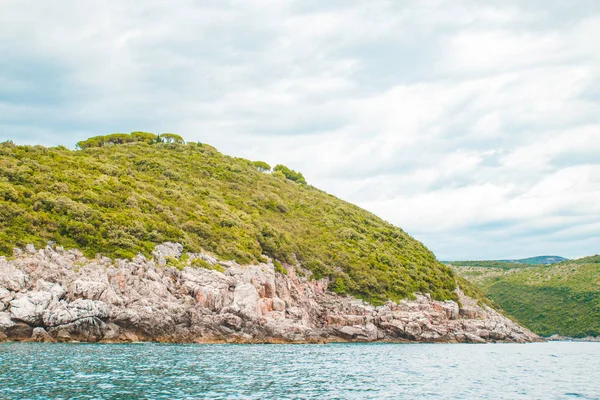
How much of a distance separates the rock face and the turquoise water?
3967 mm

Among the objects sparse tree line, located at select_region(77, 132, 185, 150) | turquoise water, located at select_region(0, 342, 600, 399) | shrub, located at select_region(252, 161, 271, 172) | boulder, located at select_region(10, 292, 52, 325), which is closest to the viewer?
turquoise water, located at select_region(0, 342, 600, 399)

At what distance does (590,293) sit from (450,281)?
225 ft

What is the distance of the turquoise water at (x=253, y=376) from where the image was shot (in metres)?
22.1

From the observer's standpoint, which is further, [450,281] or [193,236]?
[450,281]

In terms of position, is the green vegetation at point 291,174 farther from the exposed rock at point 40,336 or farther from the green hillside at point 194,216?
the exposed rock at point 40,336

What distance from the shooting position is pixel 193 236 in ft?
213

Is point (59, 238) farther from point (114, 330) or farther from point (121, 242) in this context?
point (114, 330)

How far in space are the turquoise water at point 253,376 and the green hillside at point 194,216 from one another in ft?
58.8

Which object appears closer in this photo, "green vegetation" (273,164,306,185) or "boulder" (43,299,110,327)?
"boulder" (43,299,110,327)

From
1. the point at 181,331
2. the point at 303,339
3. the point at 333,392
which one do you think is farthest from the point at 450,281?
the point at 333,392

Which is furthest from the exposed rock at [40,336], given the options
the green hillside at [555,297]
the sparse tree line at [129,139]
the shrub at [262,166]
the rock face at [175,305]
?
the green hillside at [555,297]

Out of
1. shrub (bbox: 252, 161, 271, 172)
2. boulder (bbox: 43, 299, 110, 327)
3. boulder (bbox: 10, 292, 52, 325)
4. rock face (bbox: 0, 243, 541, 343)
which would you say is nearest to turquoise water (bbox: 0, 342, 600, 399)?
boulder (bbox: 10, 292, 52, 325)

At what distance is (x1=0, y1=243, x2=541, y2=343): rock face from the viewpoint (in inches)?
1631

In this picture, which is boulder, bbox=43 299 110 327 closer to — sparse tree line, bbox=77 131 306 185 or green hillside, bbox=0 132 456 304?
green hillside, bbox=0 132 456 304
